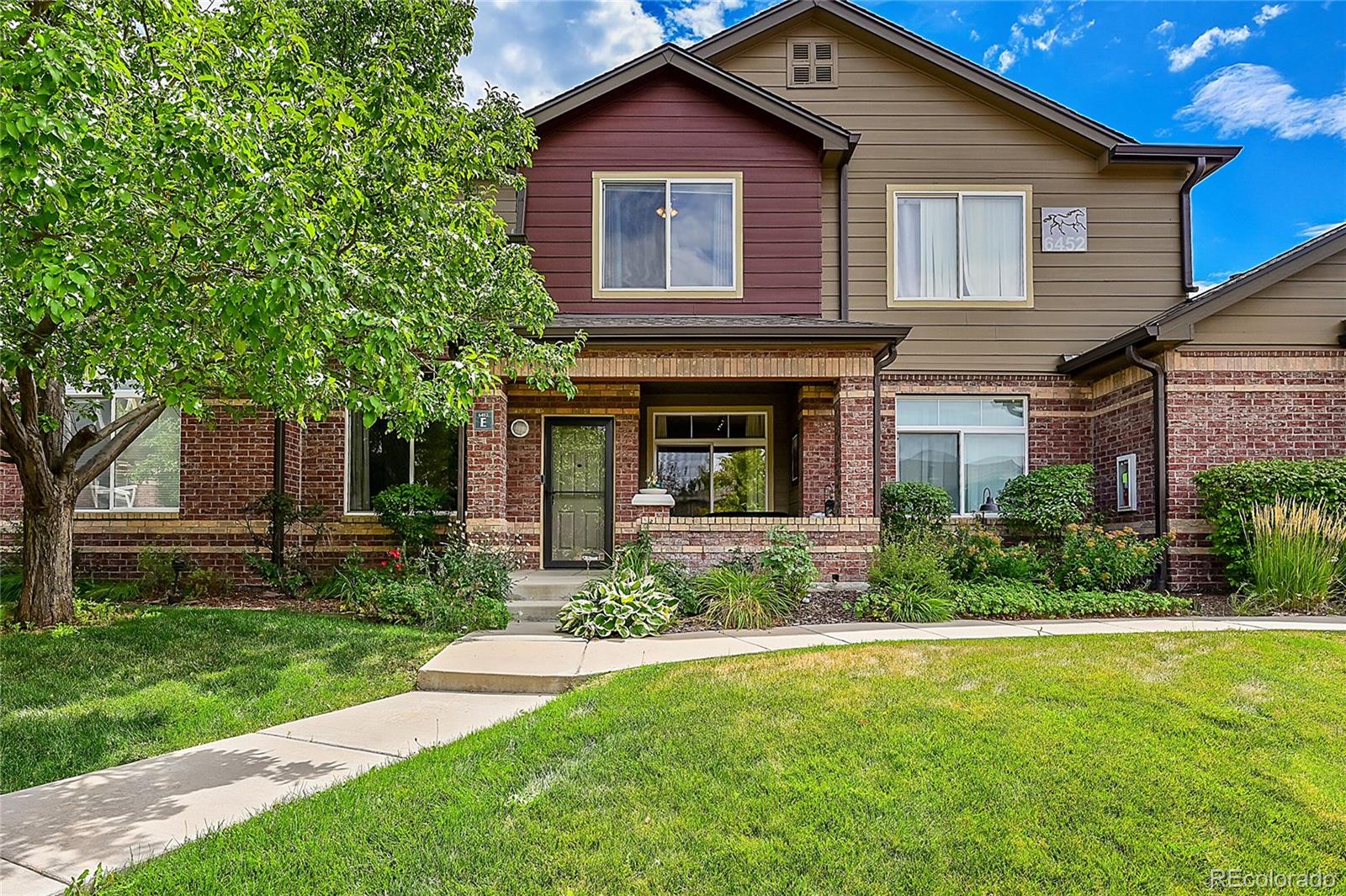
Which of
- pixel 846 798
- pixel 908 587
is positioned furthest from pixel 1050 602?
pixel 846 798

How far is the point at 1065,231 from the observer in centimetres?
1206

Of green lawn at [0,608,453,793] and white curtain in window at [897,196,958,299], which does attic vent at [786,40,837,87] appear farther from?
green lawn at [0,608,453,793]

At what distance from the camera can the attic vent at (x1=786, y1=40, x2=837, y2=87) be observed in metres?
12.5

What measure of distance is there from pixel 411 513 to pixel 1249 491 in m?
9.73

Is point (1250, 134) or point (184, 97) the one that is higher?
point (1250, 134)

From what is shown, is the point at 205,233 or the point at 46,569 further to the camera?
the point at 46,569

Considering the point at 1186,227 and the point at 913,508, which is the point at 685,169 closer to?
the point at 913,508

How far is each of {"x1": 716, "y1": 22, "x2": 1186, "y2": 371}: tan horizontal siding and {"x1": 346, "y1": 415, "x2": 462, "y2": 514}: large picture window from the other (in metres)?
5.73

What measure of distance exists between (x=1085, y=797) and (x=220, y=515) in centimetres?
1034

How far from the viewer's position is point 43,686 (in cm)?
568

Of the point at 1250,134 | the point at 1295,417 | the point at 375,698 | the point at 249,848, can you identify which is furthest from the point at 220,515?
the point at 1250,134

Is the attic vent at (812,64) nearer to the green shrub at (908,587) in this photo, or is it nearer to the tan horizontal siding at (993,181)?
the tan horizontal siding at (993,181)

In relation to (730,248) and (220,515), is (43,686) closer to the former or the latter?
(220,515)

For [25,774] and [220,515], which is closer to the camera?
[25,774]
